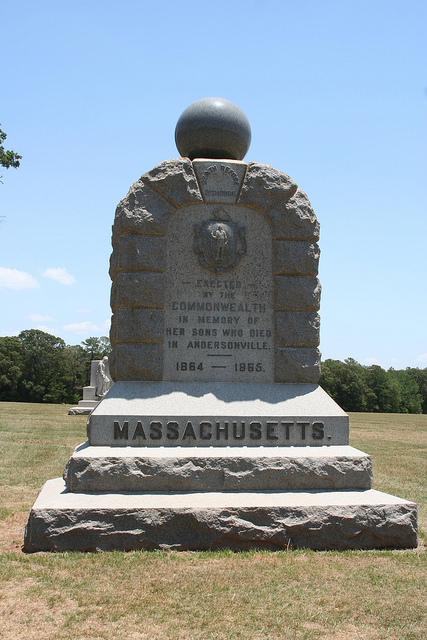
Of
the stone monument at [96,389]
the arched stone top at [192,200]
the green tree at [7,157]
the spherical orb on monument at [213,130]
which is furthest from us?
the stone monument at [96,389]

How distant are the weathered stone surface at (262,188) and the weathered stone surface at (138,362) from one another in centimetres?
186

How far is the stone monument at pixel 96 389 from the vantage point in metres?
23.2

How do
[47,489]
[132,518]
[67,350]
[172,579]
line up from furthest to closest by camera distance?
[67,350] → [47,489] → [132,518] → [172,579]

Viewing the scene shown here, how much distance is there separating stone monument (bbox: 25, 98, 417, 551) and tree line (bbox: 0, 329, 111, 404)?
42614 mm

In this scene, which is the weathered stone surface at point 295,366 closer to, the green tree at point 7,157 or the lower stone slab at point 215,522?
the lower stone slab at point 215,522

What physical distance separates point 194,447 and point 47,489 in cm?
145

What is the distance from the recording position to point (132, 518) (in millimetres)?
4688

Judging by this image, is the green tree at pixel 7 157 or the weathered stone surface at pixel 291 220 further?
the green tree at pixel 7 157

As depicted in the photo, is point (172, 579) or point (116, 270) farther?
point (116, 270)

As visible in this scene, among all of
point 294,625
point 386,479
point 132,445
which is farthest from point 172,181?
point 386,479

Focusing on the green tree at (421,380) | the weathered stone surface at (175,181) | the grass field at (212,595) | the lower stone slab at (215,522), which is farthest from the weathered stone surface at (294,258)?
the green tree at (421,380)

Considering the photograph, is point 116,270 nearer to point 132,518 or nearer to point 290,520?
point 132,518

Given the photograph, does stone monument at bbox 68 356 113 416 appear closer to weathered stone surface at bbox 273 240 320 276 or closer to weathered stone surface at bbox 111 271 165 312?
weathered stone surface at bbox 111 271 165 312

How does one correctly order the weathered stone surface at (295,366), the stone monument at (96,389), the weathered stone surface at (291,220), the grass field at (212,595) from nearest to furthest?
the grass field at (212,595) < the weathered stone surface at (295,366) < the weathered stone surface at (291,220) < the stone monument at (96,389)
